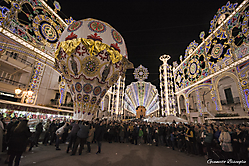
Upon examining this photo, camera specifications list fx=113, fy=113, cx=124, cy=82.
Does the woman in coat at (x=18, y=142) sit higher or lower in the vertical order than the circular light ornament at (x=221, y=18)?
lower

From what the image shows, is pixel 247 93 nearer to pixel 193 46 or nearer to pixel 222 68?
pixel 222 68

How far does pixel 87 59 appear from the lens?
726 cm

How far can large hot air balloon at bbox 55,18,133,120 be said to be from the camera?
23.4ft

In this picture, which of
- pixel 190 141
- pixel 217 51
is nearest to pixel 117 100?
pixel 217 51

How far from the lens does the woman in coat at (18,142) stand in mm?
3278

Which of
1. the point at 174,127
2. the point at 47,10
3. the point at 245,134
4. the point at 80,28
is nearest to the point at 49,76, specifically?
the point at 47,10

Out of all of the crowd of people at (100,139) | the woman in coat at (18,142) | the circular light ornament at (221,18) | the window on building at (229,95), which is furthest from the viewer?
the window on building at (229,95)

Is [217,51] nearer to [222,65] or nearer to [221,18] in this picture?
[222,65]

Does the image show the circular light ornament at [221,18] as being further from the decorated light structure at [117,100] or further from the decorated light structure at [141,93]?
the decorated light structure at [117,100]

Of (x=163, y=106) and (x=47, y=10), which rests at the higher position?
(x=47, y=10)

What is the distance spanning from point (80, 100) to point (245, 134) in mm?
8767

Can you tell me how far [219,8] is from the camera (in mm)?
14617

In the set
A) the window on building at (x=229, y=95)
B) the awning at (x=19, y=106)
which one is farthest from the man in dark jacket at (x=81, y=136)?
the window on building at (x=229, y=95)

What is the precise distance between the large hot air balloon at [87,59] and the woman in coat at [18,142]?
12.2ft
